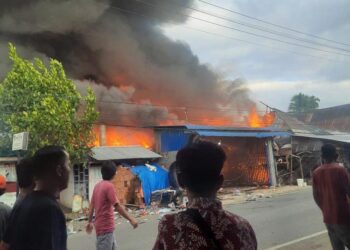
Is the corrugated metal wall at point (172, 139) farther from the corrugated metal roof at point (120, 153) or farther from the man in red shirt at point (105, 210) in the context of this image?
the man in red shirt at point (105, 210)

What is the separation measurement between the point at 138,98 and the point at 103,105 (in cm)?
514

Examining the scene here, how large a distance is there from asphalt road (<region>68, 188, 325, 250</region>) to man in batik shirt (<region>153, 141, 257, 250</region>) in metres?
4.93

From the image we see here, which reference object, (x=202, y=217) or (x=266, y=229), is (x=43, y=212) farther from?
(x=266, y=229)

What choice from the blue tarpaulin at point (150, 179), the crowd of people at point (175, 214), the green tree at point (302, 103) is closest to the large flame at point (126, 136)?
the blue tarpaulin at point (150, 179)

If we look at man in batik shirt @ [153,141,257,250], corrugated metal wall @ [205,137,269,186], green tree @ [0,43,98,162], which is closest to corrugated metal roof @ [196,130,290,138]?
corrugated metal wall @ [205,137,269,186]

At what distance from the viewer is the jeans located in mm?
4066

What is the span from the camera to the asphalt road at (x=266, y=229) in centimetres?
721

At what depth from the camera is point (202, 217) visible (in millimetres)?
1779

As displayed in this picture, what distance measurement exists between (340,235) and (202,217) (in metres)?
2.90

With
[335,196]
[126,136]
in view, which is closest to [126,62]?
[126,136]

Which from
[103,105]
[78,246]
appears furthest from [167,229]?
[103,105]

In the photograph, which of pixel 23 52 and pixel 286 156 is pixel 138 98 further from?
pixel 286 156

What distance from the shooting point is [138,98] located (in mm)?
31141

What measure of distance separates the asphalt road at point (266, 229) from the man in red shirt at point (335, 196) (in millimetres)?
2384
